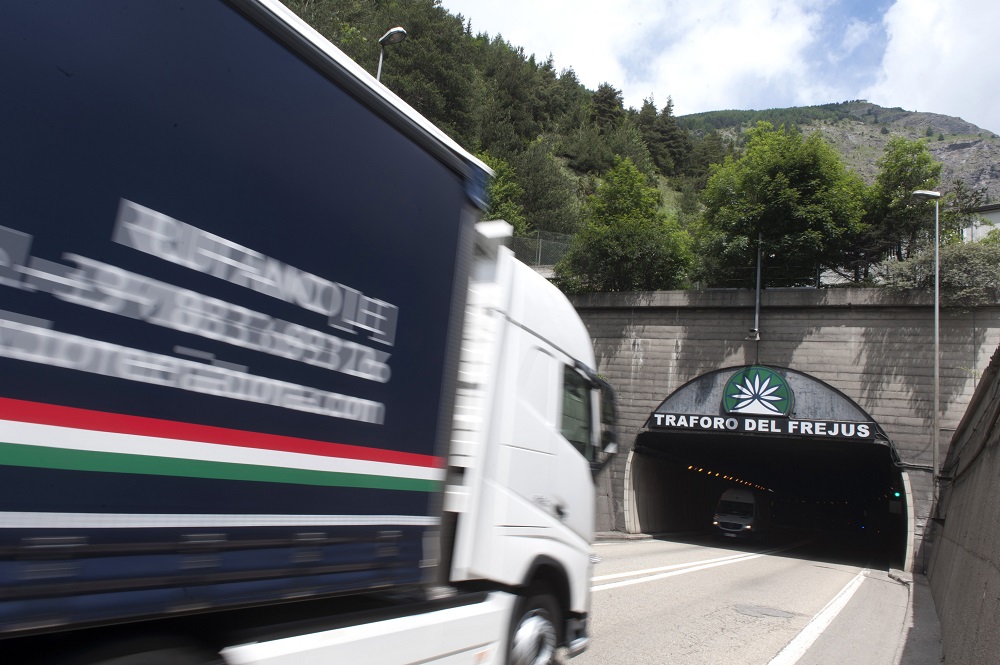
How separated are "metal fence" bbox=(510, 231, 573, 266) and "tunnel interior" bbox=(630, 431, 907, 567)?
11.0 m

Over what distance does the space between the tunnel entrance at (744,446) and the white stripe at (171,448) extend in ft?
71.7

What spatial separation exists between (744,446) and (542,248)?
43.3 feet

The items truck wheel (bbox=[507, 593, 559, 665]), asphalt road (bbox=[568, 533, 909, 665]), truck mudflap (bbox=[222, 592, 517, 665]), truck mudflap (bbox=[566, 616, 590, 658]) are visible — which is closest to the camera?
truck mudflap (bbox=[222, 592, 517, 665])

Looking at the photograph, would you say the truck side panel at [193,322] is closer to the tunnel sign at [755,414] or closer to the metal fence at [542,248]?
the tunnel sign at [755,414]

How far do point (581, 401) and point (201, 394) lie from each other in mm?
3691

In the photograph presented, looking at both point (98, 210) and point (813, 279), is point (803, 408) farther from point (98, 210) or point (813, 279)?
point (98, 210)

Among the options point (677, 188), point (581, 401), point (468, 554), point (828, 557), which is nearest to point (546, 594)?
point (468, 554)

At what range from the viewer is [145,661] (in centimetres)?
241

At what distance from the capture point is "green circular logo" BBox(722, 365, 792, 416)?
23000 mm

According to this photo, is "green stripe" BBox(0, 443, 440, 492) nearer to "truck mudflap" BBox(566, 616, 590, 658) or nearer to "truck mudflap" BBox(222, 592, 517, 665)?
"truck mudflap" BBox(222, 592, 517, 665)

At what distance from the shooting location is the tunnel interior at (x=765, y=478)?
83.1 ft

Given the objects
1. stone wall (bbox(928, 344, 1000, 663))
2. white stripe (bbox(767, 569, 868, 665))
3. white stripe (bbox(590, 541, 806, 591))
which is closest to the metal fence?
white stripe (bbox(590, 541, 806, 591))

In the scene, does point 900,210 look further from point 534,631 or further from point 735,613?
point 534,631

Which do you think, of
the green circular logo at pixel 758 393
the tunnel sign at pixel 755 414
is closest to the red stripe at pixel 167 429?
the tunnel sign at pixel 755 414
